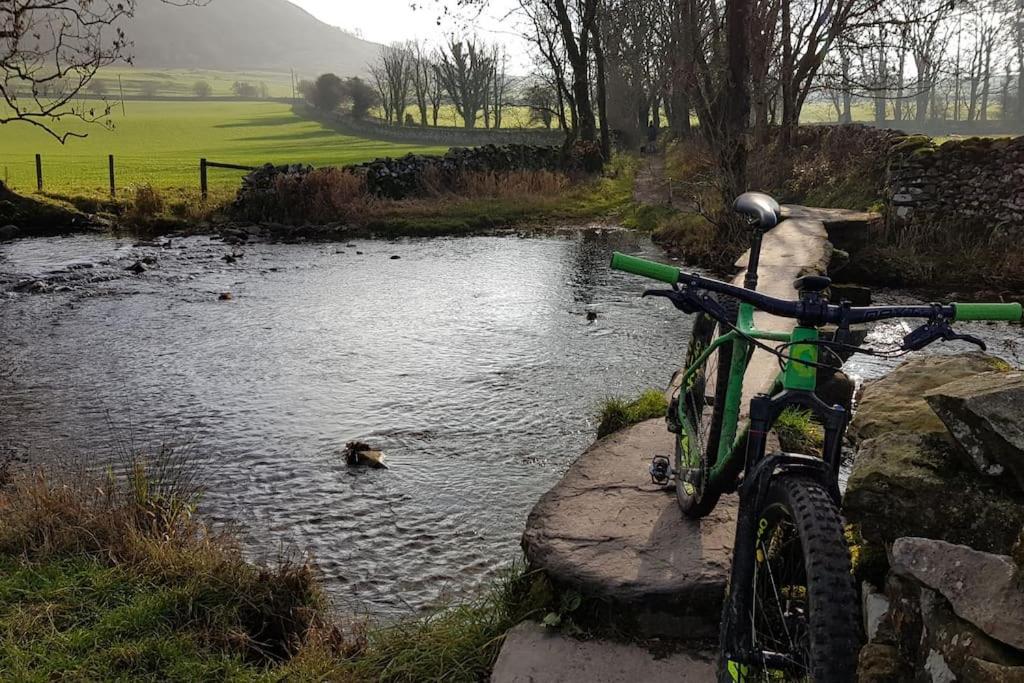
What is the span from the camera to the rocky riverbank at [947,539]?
2.25 meters

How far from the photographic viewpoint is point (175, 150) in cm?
5572

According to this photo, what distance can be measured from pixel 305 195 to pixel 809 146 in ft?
43.4

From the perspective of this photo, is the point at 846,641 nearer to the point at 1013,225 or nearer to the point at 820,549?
the point at 820,549

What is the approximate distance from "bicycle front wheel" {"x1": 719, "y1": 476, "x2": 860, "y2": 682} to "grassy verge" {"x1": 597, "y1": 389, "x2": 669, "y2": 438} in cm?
357

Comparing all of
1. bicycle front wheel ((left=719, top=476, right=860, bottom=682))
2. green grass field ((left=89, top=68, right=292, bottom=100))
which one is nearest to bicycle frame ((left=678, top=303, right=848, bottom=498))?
bicycle front wheel ((left=719, top=476, right=860, bottom=682))

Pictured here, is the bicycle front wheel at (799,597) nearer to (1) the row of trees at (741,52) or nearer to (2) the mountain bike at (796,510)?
(2) the mountain bike at (796,510)

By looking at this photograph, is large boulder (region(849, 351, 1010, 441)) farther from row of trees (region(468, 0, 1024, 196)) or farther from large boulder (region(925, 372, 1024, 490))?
row of trees (region(468, 0, 1024, 196))

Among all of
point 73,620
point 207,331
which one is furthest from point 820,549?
point 207,331

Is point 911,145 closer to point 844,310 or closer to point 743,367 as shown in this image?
point 743,367

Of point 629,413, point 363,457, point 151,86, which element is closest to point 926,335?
point 629,413

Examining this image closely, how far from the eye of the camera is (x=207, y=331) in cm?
1091

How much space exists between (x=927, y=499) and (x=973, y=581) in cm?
65

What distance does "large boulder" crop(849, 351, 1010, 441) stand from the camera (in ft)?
13.0

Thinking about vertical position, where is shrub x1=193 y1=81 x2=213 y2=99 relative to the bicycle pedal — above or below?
above
